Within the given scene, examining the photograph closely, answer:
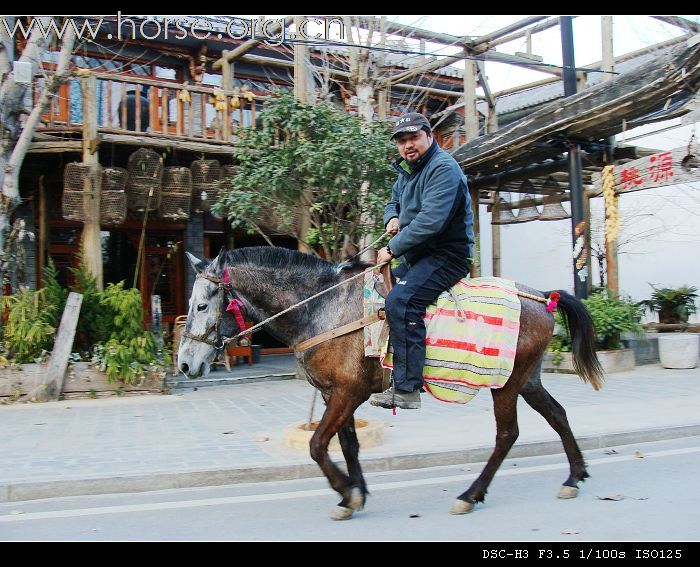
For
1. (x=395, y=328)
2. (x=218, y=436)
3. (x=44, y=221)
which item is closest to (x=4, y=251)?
(x=44, y=221)

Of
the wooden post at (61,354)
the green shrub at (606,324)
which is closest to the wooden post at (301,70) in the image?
the wooden post at (61,354)

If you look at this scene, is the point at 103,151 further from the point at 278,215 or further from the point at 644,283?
the point at 644,283

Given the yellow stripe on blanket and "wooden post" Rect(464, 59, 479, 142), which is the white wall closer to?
"wooden post" Rect(464, 59, 479, 142)

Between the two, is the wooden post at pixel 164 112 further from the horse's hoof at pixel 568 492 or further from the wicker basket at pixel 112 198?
the horse's hoof at pixel 568 492

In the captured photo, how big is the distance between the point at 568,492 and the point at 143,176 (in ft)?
28.7

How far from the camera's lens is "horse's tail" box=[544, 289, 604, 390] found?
5.48 metres

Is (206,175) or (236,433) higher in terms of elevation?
(206,175)

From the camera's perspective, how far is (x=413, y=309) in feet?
14.8

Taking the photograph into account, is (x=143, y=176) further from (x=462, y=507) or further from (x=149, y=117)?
(x=462, y=507)

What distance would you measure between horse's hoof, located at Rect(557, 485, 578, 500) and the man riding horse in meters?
1.46

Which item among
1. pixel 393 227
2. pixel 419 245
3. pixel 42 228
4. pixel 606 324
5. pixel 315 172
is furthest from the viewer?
pixel 42 228

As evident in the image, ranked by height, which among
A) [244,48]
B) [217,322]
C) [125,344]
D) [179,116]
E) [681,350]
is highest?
[244,48]

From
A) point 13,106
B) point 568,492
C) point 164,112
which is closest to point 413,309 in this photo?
point 568,492
